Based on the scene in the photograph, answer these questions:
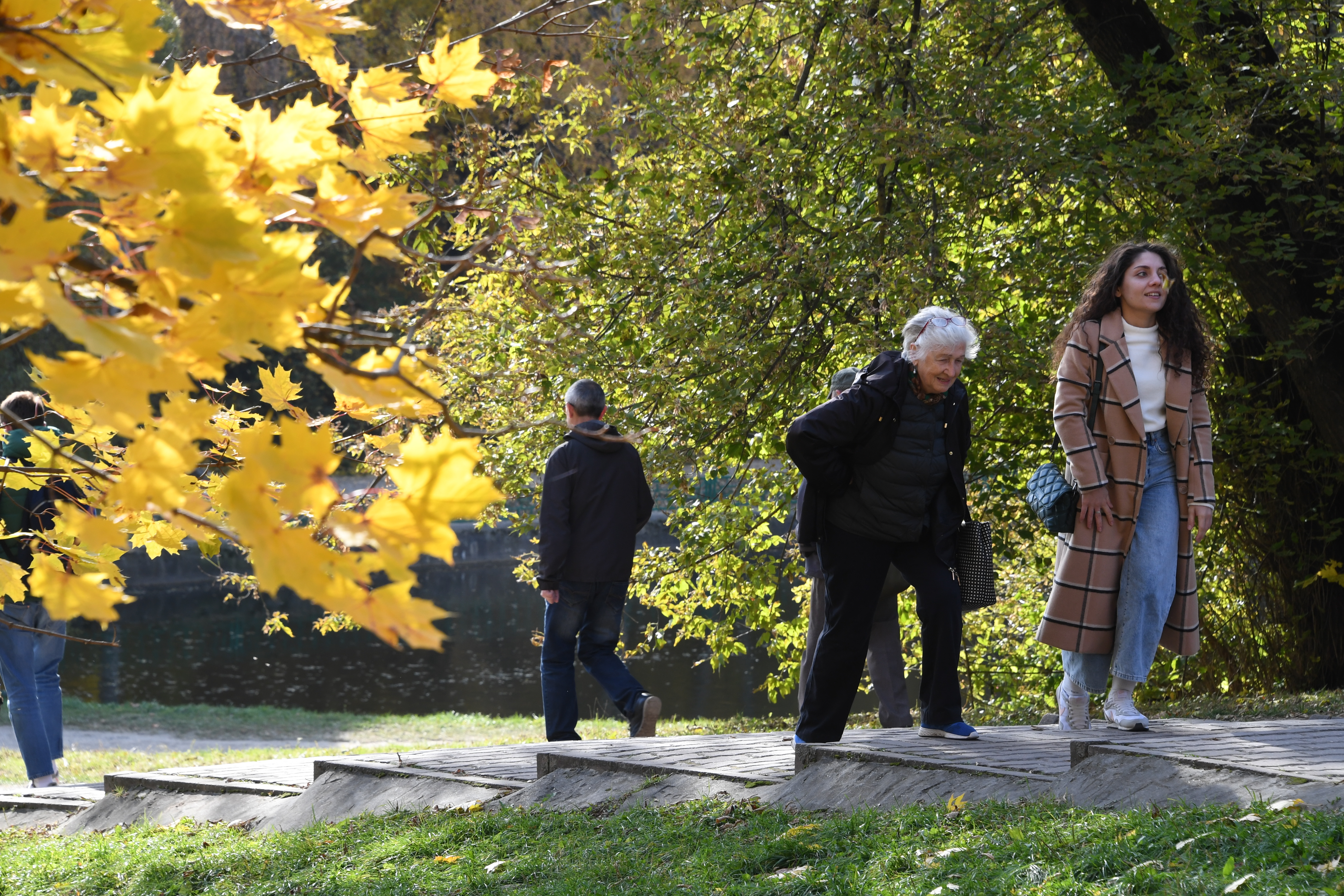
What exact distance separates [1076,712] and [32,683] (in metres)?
5.09

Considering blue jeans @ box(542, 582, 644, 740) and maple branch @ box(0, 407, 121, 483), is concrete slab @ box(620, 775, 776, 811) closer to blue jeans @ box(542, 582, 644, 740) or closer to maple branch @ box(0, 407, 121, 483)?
blue jeans @ box(542, 582, 644, 740)

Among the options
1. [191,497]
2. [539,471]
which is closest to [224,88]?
[539,471]

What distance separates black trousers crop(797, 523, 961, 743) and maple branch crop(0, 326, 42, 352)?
11.0 ft

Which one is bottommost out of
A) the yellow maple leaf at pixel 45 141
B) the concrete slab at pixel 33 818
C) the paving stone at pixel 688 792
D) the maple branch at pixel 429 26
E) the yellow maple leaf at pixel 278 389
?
the concrete slab at pixel 33 818

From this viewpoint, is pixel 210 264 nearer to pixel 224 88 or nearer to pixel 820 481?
pixel 820 481

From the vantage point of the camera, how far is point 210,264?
1.38 m

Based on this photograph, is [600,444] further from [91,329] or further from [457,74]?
[91,329]

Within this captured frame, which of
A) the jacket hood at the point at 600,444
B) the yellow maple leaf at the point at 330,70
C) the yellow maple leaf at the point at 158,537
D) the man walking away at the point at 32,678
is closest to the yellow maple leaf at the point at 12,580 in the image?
the yellow maple leaf at the point at 158,537

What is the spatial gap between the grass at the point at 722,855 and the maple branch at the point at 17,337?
93.7 inches

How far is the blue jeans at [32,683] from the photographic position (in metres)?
6.44

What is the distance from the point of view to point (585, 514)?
6.53 meters

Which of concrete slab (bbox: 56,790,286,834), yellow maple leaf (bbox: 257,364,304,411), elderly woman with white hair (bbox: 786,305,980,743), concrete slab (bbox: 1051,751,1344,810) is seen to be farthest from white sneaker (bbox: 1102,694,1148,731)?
yellow maple leaf (bbox: 257,364,304,411)

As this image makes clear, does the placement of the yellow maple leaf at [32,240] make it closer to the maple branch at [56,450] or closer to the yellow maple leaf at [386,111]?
the maple branch at [56,450]

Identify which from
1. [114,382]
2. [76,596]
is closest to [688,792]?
[76,596]
